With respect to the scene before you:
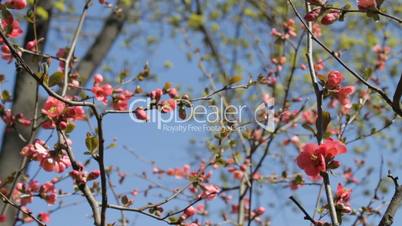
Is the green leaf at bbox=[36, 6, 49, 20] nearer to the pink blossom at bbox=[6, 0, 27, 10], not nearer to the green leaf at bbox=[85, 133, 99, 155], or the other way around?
the pink blossom at bbox=[6, 0, 27, 10]

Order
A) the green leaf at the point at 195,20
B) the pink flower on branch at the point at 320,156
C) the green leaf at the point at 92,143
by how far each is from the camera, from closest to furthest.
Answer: the pink flower on branch at the point at 320,156 → the green leaf at the point at 92,143 → the green leaf at the point at 195,20

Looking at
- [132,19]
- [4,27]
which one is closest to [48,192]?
[4,27]

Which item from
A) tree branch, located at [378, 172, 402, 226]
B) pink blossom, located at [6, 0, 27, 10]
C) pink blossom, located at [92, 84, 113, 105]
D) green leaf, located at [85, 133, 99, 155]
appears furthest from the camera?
pink blossom, located at [92, 84, 113, 105]

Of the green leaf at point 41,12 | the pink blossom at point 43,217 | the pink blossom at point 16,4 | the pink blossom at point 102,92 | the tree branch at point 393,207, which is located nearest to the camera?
the tree branch at point 393,207

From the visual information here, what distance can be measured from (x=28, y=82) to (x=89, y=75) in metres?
0.86

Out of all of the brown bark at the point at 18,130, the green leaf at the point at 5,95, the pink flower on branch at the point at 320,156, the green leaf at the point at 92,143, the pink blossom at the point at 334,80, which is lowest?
the pink flower on branch at the point at 320,156

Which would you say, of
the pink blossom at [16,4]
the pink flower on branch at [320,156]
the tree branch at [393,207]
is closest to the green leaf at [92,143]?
the pink blossom at [16,4]

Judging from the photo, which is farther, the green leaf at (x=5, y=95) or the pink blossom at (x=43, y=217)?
the pink blossom at (x=43, y=217)

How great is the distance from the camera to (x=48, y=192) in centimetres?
225

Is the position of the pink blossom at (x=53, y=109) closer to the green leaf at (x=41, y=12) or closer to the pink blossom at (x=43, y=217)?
the pink blossom at (x=43, y=217)

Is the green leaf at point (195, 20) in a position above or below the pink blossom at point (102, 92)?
above

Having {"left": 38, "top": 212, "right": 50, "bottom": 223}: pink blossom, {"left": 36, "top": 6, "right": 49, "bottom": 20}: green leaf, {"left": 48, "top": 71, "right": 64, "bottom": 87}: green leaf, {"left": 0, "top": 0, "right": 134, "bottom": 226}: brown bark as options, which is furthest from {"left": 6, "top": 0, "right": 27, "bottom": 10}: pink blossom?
{"left": 36, "top": 6, "right": 49, "bottom": 20}: green leaf

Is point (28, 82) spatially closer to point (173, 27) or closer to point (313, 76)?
point (313, 76)

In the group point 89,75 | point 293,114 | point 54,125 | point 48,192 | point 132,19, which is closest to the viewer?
point 54,125
